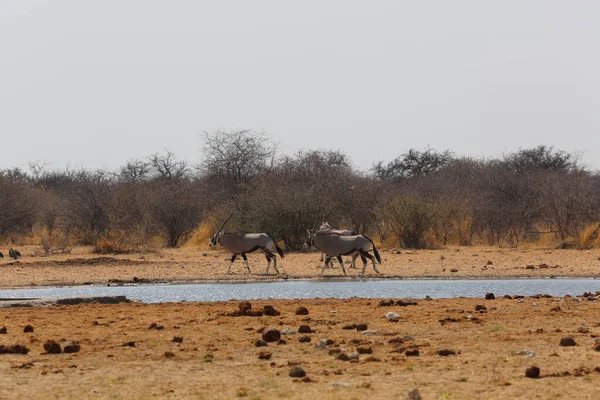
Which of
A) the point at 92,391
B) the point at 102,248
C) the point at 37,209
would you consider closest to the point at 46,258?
the point at 102,248

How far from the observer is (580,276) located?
74.5 feet

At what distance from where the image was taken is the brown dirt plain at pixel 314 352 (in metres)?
7.37

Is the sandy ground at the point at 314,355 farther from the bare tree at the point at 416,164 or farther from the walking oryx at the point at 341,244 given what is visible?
the bare tree at the point at 416,164

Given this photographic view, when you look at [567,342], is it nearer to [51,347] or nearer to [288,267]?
[51,347]

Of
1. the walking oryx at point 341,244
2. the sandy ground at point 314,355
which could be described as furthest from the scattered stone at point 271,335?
the walking oryx at point 341,244

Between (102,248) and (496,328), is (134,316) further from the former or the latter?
(102,248)

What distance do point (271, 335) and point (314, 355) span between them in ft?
3.17

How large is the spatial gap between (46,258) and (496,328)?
838 inches

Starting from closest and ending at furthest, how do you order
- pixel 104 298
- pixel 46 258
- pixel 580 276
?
pixel 104 298 → pixel 580 276 → pixel 46 258

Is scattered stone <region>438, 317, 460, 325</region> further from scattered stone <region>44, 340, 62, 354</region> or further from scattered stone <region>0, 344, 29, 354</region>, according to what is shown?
scattered stone <region>0, 344, 29, 354</region>

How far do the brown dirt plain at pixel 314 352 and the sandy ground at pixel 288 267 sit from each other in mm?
8268

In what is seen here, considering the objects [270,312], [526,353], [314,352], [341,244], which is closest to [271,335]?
[314,352]

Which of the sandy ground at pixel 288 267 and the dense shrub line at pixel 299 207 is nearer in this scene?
the sandy ground at pixel 288 267

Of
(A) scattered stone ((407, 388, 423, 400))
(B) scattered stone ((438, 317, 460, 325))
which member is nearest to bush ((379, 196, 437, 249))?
(B) scattered stone ((438, 317, 460, 325))
